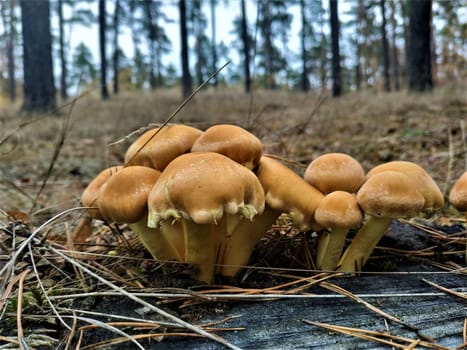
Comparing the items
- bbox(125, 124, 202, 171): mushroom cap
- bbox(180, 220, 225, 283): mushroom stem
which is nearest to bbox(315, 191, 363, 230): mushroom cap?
bbox(180, 220, 225, 283): mushroom stem

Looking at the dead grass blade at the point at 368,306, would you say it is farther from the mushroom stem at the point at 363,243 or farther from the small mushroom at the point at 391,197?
the small mushroom at the point at 391,197

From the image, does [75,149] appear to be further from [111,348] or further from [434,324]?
[434,324]

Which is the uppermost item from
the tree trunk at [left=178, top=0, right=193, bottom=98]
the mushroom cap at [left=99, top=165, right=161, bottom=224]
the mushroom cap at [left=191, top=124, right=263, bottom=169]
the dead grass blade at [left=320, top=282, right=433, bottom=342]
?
the tree trunk at [left=178, top=0, right=193, bottom=98]

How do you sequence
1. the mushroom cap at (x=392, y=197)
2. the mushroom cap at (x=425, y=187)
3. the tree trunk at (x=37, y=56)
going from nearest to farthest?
the mushroom cap at (x=392, y=197) → the mushroom cap at (x=425, y=187) → the tree trunk at (x=37, y=56)

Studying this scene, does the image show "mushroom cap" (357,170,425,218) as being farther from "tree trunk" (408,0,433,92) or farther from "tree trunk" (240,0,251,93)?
"tree trunk" (240,0,251,93)

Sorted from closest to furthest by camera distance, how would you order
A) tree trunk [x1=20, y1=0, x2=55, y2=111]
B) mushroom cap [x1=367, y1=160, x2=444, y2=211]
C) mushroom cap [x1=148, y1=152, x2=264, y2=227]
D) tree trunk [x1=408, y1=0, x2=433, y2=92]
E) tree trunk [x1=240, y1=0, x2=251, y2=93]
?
mushroom cap [x1=148, y1=152, x2=264, y2=227]
mushroom cap [x1=367, y1=160, x2=444, y2=211]
tree trunk [x1=408, y1=0, x2=433, y2=92]
tree trunk [x1=20, y1=0, x2=55, y2=111]
tree trunk [x1=240, y1=0, x2=251, y2=93]

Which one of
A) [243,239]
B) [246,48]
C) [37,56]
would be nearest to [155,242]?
[243,239]

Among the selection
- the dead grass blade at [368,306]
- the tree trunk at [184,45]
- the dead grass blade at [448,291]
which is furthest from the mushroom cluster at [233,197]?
the tree trunk at [184,45]

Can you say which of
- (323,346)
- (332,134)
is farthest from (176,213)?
(332,134)
